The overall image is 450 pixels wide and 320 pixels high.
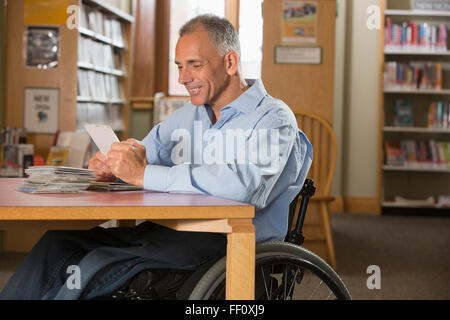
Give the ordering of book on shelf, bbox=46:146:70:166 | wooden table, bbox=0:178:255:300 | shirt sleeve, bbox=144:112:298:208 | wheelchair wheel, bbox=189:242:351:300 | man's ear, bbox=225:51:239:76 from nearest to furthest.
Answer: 1. wooden table, bbox=0:178:255:300
2. wheelchair wheel, bbox=189:242:351:300
3. shirt sleeve, bbox=144:112:298:208
4. man's ear, bbox=225:51:239:76
5. book on shelf, bbox=46:146:70:166

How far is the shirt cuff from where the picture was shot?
1.44m

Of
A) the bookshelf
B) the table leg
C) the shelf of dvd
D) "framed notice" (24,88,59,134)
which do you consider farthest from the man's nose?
the bookshelf

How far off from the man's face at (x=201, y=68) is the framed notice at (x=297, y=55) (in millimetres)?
2024

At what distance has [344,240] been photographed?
466 centimetres

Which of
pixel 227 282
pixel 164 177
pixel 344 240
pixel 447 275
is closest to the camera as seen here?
pixel 227 282

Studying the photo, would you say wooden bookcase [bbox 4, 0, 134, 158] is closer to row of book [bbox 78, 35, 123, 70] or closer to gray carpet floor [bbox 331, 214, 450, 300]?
row of book [bbox 78, 35, 123, 70]

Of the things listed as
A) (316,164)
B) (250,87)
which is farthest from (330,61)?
(250,87)

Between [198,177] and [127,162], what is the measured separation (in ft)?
0.59

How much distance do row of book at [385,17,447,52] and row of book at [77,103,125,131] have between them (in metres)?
2.61

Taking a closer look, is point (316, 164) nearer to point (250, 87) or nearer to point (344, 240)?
point (344, 240)

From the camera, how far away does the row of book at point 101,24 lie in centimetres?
500

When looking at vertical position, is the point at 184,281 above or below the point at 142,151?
below

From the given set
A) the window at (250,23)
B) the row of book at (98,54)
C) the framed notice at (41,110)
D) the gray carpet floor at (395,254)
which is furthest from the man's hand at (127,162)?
the window at (250,23)

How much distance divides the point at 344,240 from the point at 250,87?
3.06 m
